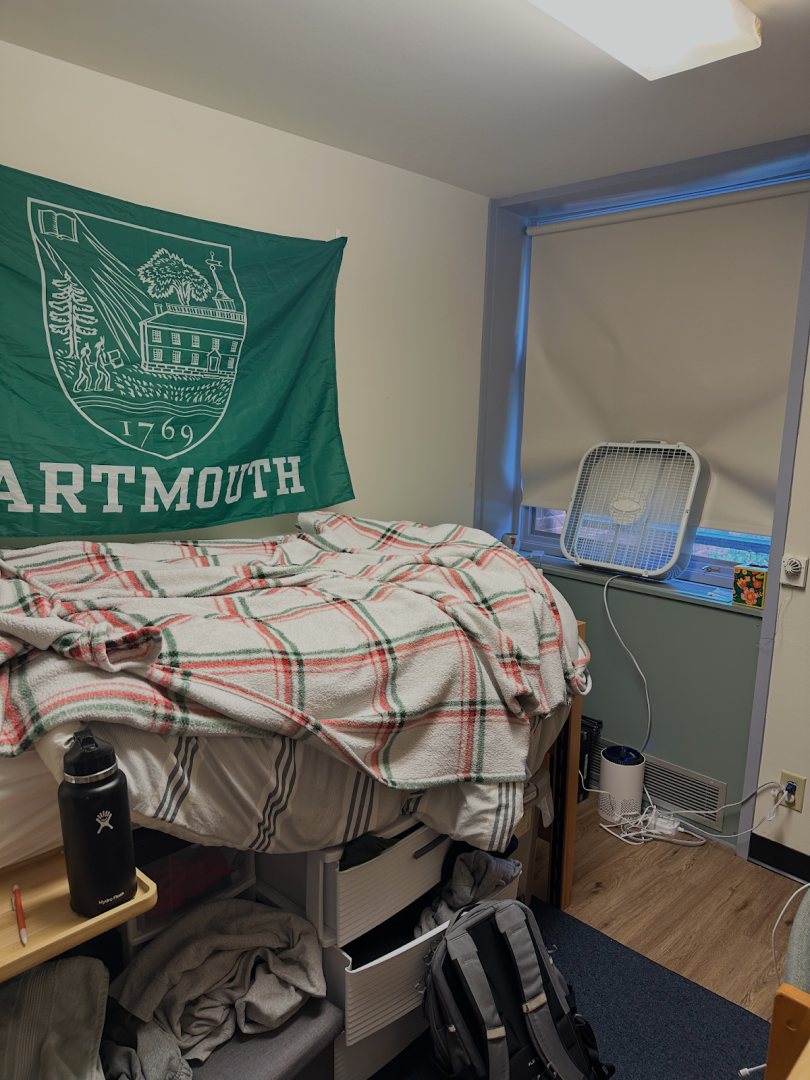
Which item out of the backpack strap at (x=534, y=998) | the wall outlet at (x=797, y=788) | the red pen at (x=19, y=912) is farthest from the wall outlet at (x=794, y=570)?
the red pen at (x=19, y=912)

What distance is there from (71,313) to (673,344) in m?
1.95

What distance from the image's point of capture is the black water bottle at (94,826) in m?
0.96

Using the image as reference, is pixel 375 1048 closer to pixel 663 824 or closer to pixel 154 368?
pixel 663 824

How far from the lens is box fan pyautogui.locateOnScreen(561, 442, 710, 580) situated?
8.32 feet

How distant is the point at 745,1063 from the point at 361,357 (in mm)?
2145

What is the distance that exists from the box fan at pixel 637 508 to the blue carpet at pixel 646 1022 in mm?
1235

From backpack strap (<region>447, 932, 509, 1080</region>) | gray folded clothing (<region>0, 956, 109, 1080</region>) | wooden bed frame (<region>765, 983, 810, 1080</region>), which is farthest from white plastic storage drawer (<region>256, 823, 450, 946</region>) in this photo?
wooden bed frame (<region>765, 983, 810, 1080</region>)

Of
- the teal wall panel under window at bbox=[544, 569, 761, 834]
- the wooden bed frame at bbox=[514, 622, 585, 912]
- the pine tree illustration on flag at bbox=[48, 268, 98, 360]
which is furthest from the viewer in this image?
the teal wall panel under window at bbox=[544, 569, 761, 834]

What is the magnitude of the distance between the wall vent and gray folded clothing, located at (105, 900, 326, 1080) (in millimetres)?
1583

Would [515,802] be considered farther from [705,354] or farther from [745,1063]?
[705,354]

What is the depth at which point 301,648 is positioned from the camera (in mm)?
1346

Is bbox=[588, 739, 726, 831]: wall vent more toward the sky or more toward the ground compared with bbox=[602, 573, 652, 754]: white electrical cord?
more toward the ground

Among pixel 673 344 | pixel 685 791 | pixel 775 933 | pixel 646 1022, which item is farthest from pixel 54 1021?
pixel 673 344

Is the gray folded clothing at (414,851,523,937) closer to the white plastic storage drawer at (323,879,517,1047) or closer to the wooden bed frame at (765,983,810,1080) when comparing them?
the white plastic storage drawer at (323,879,517,1047)
